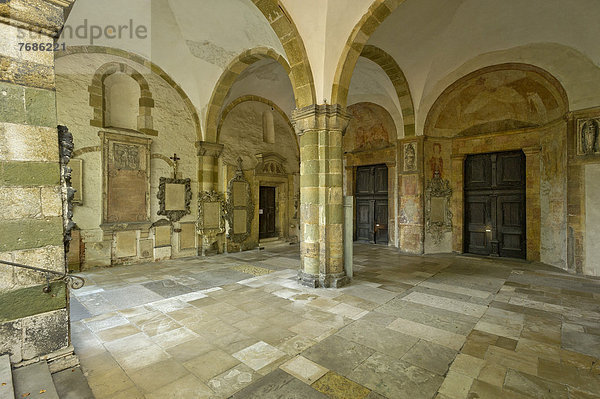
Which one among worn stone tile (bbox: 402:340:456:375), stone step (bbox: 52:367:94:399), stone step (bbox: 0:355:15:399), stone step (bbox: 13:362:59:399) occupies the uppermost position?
stone step (bbox: 0:355:15:399)

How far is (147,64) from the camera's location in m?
7.54

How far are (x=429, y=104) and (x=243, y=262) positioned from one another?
21.6 ft

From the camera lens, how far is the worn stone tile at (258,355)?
2.66 metres

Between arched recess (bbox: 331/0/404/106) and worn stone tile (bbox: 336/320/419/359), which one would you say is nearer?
worn stone tile (bbox: 336/320/419/359)

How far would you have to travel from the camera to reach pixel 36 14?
2.31 metres

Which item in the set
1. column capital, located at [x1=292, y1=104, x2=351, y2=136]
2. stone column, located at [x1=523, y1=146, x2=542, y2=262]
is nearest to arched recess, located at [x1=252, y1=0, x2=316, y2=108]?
column capital, located at [x1=292, y1=104, x2=351, y2=136]

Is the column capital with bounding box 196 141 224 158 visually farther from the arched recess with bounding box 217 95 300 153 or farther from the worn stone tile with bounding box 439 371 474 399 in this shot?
the worn stone tile with bounding box 439 371 474 399

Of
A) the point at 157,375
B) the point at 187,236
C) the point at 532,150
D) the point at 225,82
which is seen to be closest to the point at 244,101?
the point at 225,82

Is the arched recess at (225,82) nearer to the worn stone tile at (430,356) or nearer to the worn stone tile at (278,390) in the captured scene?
the worn stone tile at (430,356)

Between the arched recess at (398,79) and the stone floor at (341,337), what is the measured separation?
4.56 meters

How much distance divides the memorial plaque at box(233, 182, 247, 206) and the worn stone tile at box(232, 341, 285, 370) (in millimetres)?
6435

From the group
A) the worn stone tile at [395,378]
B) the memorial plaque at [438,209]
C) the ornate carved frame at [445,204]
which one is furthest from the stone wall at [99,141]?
the memorial plaque at [438,209]

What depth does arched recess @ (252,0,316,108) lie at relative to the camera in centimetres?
505

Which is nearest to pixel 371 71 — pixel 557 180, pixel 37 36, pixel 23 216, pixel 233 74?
pixel 233 74
